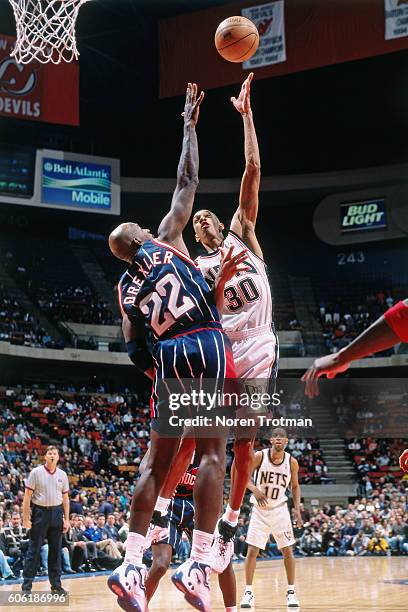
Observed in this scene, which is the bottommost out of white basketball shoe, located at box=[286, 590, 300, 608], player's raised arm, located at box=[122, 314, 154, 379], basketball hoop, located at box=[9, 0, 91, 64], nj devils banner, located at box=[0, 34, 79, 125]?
white basketball shoe, located at box=[286, 590, 300, 608]

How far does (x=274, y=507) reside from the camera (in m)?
11.2

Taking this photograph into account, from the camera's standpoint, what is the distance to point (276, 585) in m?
12.7

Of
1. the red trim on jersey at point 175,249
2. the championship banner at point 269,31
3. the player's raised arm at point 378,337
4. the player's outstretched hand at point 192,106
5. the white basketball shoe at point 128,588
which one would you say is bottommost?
the white basketball shoe at point 128,588

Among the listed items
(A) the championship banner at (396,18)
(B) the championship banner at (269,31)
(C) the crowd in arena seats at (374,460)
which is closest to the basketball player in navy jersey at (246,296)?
(A) the championship banner at (396,18)

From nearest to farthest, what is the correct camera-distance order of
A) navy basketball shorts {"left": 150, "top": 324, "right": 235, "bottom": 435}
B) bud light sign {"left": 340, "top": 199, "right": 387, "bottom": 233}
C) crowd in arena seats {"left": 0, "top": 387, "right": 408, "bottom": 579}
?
navy basketball shorts {"left": 150, "top": 324, "right": 235, "bottom": 435} < crowd in arena seats {"left": 0, "top": 387, "right": 408, "bottom": 579} < bud light sign {"left": 340, "top": 199, "right": 387, "bottom": 233}

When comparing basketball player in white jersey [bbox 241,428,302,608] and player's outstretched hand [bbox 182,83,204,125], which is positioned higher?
player's outstretched hand [bbox 182,83,204,125]

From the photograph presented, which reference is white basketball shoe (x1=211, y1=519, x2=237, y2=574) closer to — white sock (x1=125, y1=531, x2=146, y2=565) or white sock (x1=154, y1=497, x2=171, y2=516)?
white sock (x1=154, y1=497, x2=171, y2=516)

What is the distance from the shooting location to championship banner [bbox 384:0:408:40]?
66.4 feet

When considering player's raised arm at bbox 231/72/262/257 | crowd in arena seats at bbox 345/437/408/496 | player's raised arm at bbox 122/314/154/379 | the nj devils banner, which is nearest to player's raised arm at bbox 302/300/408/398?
player's raised arm at bbox 122/314/154/379

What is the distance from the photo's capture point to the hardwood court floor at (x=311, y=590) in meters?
9.34

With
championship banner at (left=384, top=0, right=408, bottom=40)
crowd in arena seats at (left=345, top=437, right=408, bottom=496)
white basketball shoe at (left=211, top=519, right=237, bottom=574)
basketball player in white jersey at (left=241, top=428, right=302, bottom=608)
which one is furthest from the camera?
crowd in arena seats at (left=345, top=437, right=408, bottom=496)

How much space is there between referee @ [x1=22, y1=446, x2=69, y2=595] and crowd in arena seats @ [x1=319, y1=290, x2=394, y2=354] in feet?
60.7

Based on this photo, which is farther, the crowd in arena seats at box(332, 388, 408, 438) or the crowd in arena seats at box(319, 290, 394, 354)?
the crowd in arena seats at box(319, 290, 394, 354)

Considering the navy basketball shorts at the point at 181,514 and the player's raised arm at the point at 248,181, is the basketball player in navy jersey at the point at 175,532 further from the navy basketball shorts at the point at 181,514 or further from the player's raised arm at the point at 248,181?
the player's raised arm at the point at 248,181
